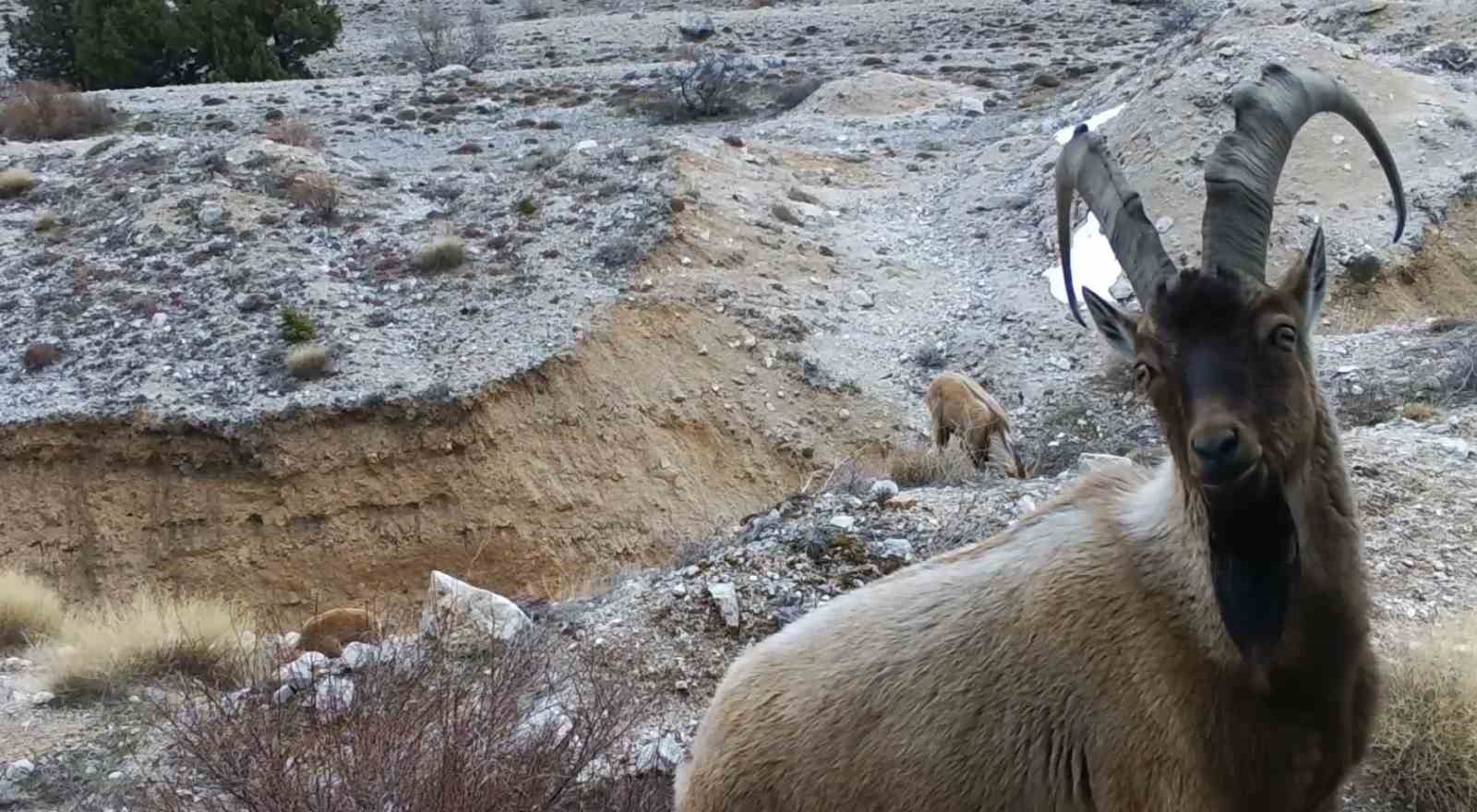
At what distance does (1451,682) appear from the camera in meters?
5.91

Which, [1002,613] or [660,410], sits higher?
[1002,613]

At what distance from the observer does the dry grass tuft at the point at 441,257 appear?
1797 cm

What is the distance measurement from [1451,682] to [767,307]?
1224 cm

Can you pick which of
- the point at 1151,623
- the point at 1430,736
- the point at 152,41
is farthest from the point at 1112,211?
the point at 152,41

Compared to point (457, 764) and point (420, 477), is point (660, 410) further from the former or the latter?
point (457, 764)

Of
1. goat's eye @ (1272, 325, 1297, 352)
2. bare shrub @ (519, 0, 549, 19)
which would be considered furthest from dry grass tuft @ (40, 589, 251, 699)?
bare shrub @ (519, 0, 549, 19)

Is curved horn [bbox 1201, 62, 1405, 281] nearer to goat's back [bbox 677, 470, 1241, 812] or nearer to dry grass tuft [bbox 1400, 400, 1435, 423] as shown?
goat's back [bbox 677, 470, 1241, 812]

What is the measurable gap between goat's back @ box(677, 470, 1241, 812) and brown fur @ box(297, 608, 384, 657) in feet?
14.5

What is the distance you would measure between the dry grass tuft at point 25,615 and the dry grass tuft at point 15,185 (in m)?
11.8

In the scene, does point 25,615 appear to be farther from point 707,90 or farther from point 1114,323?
point 707,90

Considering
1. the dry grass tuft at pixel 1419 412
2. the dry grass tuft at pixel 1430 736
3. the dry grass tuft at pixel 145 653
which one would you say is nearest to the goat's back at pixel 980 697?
the dry grass tuft at pixel 1430 736

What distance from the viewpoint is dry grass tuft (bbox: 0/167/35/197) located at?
69.4 ft

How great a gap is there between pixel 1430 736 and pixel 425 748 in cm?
428

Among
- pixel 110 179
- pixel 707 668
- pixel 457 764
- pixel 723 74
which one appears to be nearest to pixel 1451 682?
pixel 707 668
